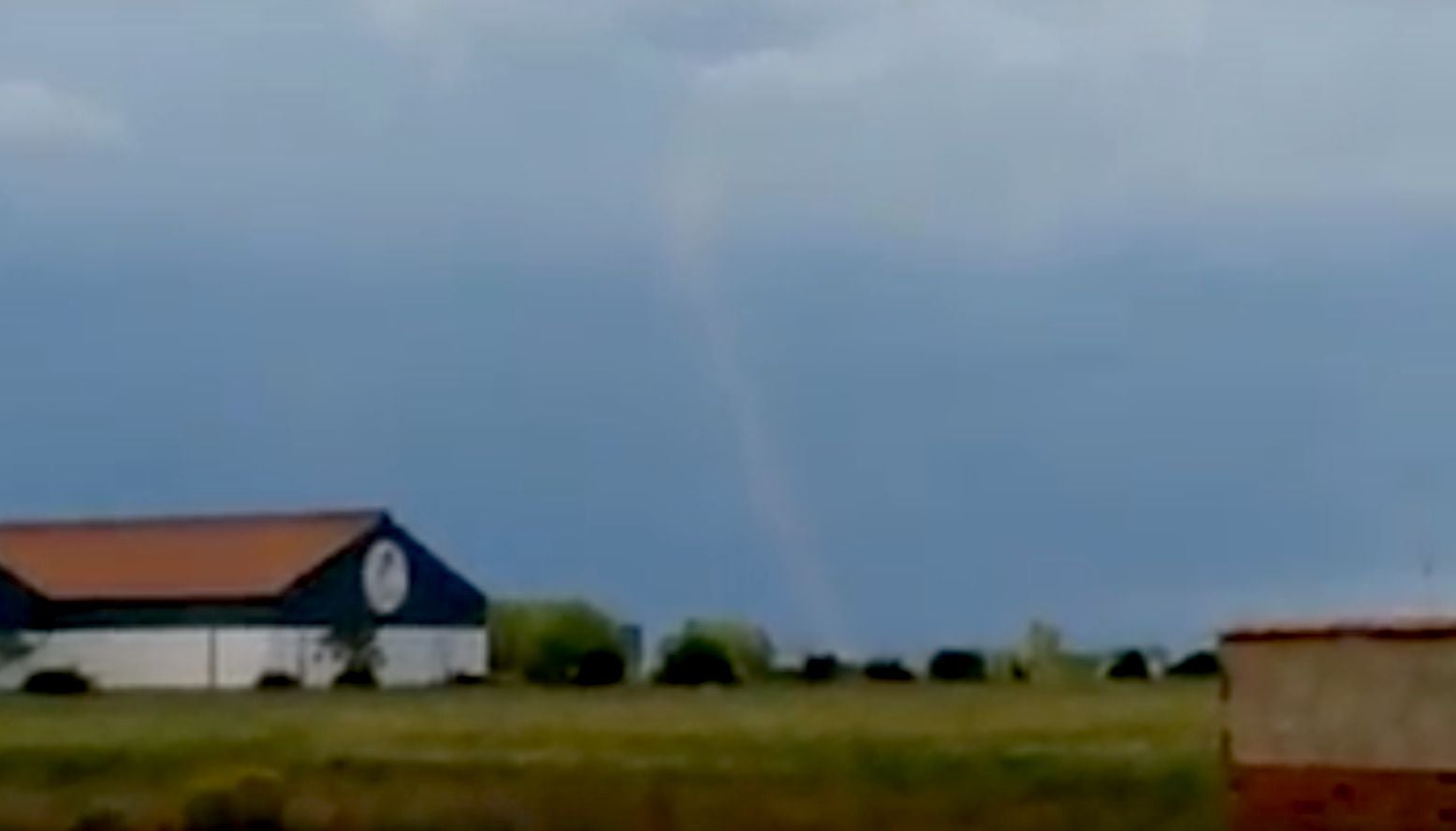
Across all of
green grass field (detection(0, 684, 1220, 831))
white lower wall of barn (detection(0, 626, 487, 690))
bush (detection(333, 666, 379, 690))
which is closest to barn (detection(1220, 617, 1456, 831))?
green grass field (detection(0, 684, 1220, 831))

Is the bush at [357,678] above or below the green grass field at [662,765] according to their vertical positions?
above

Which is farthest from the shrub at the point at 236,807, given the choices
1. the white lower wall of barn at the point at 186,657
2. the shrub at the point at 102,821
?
the white lower wall of barn at the point at 186,657

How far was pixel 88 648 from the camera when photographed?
207 feet

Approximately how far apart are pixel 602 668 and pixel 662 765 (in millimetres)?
28727

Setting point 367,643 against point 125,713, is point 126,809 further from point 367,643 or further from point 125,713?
point 367,643

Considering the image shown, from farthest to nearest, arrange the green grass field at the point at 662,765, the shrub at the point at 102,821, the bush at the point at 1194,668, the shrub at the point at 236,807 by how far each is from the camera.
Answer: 1. the bush at the point at 1194,668
2. the shrub at the point at 102,821
3. the shrub at the point at 236,807
4. the green grass field at the point at 662,765

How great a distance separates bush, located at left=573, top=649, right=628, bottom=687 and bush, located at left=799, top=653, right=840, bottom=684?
2.81 m

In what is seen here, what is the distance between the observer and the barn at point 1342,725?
18.7m

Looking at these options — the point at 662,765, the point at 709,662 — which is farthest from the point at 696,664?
the point at 662,765

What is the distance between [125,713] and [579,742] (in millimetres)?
11825

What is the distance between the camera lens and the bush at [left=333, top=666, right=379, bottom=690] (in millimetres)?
58344

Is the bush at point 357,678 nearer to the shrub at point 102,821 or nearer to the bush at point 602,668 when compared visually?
the bush at point 602,668

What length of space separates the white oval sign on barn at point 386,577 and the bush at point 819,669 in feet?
29.9

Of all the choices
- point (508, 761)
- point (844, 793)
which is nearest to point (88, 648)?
point (508, 761)
